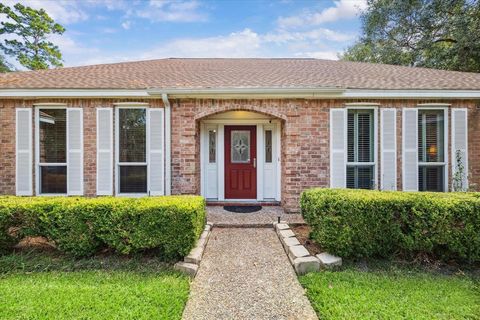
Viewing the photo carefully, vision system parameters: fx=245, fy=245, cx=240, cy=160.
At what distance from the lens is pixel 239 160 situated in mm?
6898

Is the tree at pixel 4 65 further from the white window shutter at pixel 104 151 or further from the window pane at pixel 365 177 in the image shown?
the window pane at pixel 365 177

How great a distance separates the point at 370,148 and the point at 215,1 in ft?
29.6

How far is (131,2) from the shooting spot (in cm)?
1043

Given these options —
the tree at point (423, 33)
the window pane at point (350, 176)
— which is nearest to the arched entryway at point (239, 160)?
the window pane at point (350, 176)

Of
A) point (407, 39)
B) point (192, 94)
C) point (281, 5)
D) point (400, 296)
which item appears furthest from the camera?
point (407, 39)

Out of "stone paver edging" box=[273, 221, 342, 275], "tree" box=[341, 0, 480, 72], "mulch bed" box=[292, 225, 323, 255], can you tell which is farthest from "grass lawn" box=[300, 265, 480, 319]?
"tree" box=[341, 0, 480, 72]

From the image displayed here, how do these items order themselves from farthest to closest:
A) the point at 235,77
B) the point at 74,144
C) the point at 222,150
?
the point at 222,150 < the point at 235,77 < the point at 74,144

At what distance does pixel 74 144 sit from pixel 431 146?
862 cm

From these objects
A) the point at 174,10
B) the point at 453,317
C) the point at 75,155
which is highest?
the point at 174,10

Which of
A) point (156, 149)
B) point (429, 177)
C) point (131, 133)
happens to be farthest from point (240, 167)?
point (429, 177)

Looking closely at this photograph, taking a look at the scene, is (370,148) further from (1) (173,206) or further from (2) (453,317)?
(1) (173,206)

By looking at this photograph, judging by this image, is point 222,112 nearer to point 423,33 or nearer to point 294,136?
point 294,136

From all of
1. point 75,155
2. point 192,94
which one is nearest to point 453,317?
point 192,94

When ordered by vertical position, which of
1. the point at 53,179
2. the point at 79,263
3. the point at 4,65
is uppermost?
the point at 4,65
